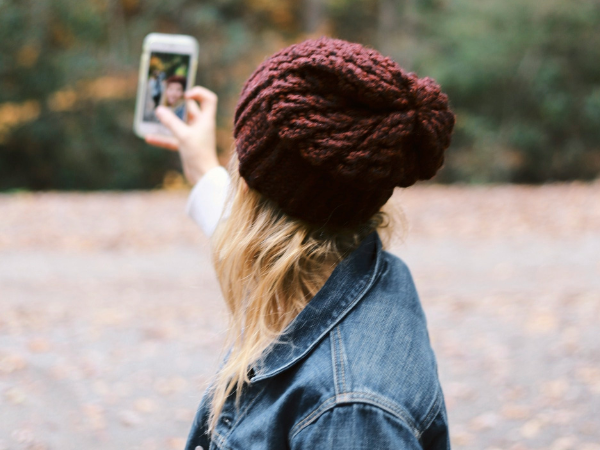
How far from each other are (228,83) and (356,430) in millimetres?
17238

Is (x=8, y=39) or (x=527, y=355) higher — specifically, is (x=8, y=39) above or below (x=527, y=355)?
below

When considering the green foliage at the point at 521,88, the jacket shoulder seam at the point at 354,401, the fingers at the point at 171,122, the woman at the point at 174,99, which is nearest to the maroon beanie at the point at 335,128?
the jacket shoulder seam at the point at 354,401

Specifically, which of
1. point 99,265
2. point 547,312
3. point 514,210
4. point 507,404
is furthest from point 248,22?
point 507,404

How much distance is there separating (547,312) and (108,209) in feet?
25.6

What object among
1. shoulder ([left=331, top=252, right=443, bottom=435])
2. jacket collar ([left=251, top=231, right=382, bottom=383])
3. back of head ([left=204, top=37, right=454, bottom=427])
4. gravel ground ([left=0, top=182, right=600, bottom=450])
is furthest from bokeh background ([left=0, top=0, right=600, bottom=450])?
shoulder ([left=331, top=252, right=443, bottom=435])

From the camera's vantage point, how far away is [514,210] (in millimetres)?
11141

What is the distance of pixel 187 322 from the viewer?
622 cm

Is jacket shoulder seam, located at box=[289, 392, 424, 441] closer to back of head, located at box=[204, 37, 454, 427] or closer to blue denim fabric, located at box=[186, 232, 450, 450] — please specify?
blue denim fabric, located at box=[186, 232, 450, 450]

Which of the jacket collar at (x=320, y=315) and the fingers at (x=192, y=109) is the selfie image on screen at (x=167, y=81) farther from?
the jacket collar at (x=320, y=315)

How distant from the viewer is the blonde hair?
4.45ft

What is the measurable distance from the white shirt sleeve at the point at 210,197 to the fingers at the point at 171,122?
18cm

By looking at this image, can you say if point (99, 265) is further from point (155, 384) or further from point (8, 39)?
point (8, 39)

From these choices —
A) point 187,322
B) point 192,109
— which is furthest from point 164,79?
point 187,322

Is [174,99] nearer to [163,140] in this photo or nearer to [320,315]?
[163,140]
